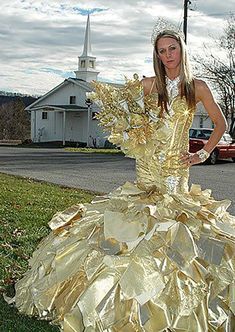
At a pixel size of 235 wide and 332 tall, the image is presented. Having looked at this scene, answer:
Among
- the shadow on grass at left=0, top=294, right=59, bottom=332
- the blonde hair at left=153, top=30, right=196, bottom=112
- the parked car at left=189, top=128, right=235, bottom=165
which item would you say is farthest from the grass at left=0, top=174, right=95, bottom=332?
the parked car at left=189, top=128, right=235, bottom=165

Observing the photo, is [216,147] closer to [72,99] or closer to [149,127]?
[149,127]

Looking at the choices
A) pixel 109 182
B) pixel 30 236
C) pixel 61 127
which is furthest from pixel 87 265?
pixel 61 127

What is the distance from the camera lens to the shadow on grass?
387 centimetres

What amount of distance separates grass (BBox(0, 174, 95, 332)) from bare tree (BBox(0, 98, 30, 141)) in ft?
127

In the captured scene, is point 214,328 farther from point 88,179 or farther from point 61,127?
point 61,127

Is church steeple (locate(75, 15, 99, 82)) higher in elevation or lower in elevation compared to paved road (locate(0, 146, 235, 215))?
higher

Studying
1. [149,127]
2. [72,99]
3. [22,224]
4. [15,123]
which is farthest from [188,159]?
[15,123]

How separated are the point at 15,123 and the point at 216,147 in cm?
3276

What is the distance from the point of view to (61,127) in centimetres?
4050

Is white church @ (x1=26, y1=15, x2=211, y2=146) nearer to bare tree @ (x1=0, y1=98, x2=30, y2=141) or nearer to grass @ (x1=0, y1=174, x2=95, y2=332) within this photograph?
bare tree @ (x1=0, y1=98, x2=30, y2=141)

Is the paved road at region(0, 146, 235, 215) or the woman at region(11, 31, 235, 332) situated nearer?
the woman at region(11, 31, 235, 332)

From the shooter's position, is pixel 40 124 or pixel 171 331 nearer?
pixel 171 331

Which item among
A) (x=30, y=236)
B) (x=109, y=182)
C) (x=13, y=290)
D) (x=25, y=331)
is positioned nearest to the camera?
(x=25, y=331)

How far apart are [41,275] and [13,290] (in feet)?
2.54
